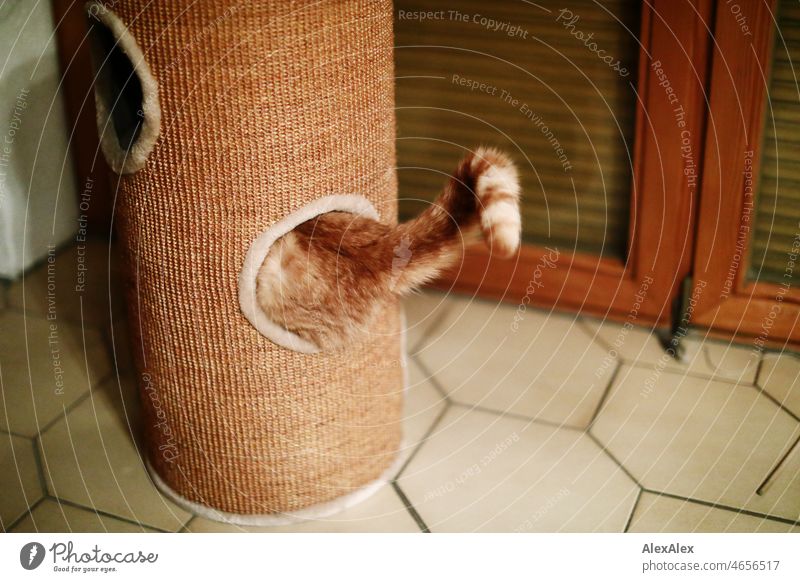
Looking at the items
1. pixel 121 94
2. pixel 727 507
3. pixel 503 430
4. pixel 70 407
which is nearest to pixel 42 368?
pixel 70 407

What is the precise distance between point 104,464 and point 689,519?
1.90ft

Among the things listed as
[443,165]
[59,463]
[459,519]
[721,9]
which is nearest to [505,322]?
[443,165]

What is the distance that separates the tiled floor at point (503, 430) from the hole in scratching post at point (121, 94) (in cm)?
35

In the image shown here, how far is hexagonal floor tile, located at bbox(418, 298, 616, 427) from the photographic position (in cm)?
94

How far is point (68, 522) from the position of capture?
2.60ft

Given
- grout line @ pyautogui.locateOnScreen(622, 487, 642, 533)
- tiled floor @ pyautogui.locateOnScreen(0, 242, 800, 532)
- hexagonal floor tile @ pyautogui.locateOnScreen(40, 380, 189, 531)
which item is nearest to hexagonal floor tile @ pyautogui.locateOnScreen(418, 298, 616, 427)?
tiled floor @ pyautogui.locateOnScreen(0, 242, 800, 532)

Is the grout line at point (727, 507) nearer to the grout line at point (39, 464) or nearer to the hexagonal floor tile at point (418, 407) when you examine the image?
the hexagonal floor tile at point (418, 407)

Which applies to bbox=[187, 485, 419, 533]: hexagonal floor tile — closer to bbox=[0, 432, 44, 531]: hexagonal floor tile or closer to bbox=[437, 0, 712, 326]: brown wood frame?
bbox=[0, 432, 44, 531]: hexagonal floor tile

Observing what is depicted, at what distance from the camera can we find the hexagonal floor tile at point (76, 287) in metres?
1.09

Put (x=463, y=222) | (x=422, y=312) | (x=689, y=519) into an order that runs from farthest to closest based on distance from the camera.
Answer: (x=422, y=312) < (x=689, y=519) < (x=463, y=222)

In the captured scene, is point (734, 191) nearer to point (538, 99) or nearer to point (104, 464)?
point (538, 99)

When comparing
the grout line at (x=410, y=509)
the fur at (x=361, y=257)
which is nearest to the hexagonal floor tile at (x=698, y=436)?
the grout line at (x=410, y=509)

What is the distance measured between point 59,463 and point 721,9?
2.67ft
